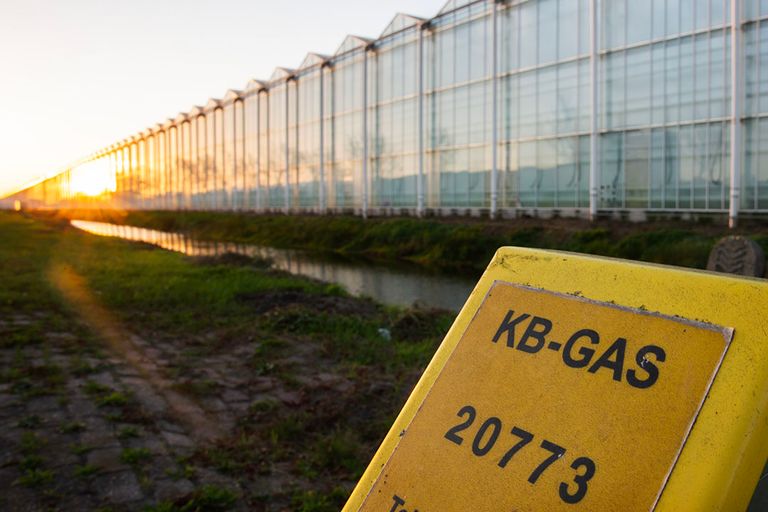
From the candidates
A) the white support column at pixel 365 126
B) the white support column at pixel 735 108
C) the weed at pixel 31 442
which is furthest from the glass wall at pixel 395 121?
the weed at pixel 31 442

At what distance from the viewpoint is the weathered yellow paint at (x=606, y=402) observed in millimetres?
966

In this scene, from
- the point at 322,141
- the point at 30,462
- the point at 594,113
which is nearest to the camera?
the point at 30,462

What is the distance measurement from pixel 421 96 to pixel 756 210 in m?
12.4

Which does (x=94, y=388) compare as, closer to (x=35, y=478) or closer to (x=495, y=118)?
(x=35, y=478)

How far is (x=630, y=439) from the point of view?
3.40 ft

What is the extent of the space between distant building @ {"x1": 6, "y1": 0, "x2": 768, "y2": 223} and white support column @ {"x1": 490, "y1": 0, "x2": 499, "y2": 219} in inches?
1.7

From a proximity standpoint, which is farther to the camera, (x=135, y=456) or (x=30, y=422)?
(x=30, y=422)

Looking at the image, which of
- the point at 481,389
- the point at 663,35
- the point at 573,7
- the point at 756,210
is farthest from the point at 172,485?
the point at 573,7

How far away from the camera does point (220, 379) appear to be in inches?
188

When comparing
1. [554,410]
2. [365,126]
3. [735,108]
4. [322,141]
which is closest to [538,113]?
[735,108]

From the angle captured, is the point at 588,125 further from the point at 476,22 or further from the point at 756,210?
the point at 476,22

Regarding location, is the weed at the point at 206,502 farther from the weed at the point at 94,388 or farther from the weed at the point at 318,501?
the weed at the point at 94,388

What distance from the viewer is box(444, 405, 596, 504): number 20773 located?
1.05 metres

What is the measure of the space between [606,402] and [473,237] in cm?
1603
